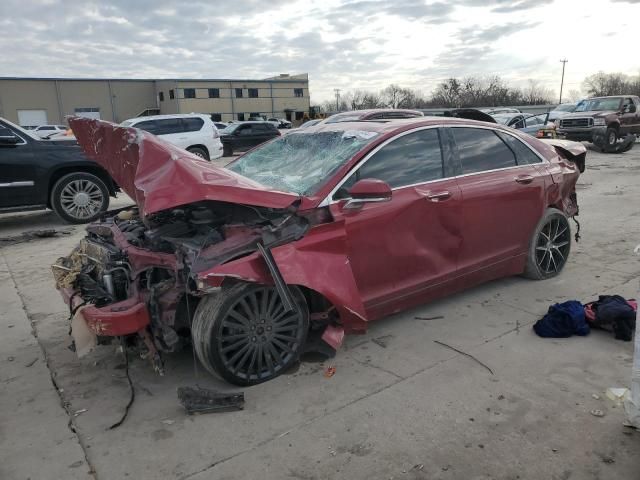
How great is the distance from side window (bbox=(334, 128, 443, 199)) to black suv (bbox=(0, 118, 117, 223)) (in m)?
6.25

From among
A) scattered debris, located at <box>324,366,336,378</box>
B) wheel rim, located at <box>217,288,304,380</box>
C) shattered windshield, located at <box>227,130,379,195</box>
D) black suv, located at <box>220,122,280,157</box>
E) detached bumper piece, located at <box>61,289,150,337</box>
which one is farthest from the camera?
black suv, located at <box>220,122,280,157</box>

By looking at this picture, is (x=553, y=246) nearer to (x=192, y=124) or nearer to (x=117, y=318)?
(x=117, y=318)

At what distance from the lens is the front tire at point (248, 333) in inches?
124

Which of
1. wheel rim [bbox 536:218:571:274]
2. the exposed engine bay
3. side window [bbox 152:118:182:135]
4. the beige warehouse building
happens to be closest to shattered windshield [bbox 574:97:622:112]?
side window [bbox 152:118:182:135]

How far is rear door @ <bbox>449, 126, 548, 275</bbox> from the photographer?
169 inches

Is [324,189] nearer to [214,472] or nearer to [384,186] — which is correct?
[384,186]

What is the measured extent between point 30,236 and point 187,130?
375 inches

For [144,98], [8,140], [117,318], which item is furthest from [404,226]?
[144,98]

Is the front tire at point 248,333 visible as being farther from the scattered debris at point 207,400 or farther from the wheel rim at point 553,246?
the wheel rim at point 553,246

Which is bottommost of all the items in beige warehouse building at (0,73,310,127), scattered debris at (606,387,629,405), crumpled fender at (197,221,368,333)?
scattered debris at (606,387,629,405)

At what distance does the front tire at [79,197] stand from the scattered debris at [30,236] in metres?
0.47

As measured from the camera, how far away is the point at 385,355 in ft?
12.3

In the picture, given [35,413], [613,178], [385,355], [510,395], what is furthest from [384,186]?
[613,178]

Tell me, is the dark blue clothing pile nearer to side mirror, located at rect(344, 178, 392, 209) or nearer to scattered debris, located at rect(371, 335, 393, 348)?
scattered debris, located at rect(371, 335, 393, 348)
